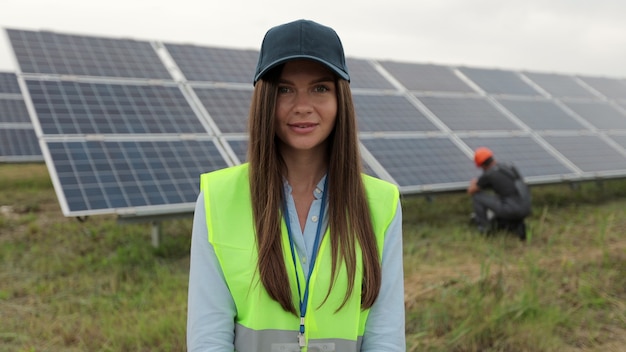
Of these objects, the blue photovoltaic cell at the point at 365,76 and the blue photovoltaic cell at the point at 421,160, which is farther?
the blue photovoltaic cell at the point at 365,76

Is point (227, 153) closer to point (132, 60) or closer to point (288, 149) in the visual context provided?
point (132, 60)

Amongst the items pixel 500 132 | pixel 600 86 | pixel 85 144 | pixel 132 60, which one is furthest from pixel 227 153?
pixel 600 86

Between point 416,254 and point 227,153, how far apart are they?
2389mm

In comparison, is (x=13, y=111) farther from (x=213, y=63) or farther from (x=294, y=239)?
(x=294, y=239)

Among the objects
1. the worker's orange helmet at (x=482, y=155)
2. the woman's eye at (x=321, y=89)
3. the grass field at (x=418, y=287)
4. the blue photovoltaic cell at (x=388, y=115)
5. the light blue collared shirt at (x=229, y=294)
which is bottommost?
the grass field at (x=418, y=287)

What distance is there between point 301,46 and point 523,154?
8.38 metres

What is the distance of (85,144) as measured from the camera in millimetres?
6301

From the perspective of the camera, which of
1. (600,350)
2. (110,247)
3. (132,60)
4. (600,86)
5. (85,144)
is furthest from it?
(600,86)

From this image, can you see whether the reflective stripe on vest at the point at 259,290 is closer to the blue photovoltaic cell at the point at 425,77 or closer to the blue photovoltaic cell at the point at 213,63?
the blue photovoltaic cell at the point at 213,63

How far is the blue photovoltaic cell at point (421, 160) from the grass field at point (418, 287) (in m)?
0.64

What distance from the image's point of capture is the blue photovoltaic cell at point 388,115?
28.5ft

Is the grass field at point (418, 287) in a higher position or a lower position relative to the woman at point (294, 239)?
lower

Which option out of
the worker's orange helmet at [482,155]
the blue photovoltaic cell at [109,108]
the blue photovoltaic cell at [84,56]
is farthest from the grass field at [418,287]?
the blue photovoltaic cell at [84,56]

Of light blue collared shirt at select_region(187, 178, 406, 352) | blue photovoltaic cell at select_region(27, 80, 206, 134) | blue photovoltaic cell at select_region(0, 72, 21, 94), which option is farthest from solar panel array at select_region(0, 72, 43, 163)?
light blue collared shirt at select_region(187, 178, 406, 352)
